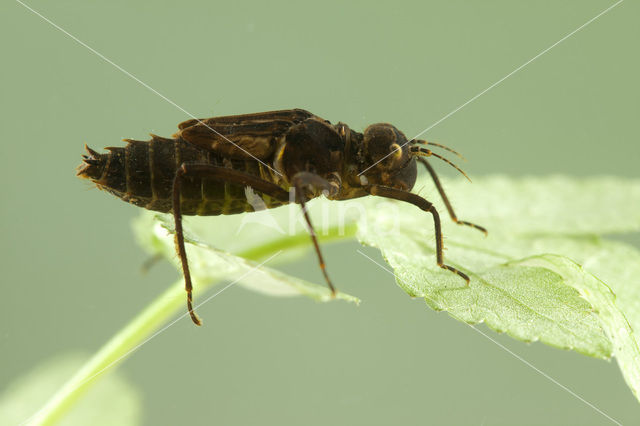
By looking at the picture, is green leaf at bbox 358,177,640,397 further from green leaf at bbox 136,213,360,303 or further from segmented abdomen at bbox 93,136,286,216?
segmented abdomen at bbox 93,136,286,216

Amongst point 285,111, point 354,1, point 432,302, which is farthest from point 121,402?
point 354,1

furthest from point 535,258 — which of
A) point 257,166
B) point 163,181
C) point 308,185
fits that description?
point 163,181

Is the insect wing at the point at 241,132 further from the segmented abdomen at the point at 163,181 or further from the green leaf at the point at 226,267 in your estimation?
the green leaf at the point at 226,267

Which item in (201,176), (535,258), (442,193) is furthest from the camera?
(442,193)

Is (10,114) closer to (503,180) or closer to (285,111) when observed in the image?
(285,111)

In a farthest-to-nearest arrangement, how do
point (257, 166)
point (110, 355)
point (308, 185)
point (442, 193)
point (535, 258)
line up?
point (442, 193) → point (257, 166) → point (308, 185) → point (110, 355) → point (535, 258)

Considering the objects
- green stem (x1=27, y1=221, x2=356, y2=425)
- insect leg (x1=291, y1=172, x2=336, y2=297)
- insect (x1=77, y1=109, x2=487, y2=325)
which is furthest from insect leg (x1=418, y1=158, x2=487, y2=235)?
green stem (x1=27, y1=221, x2=356, y2=425)

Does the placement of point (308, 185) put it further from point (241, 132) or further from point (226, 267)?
point (226, 267)

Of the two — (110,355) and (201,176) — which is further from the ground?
(201,176)
